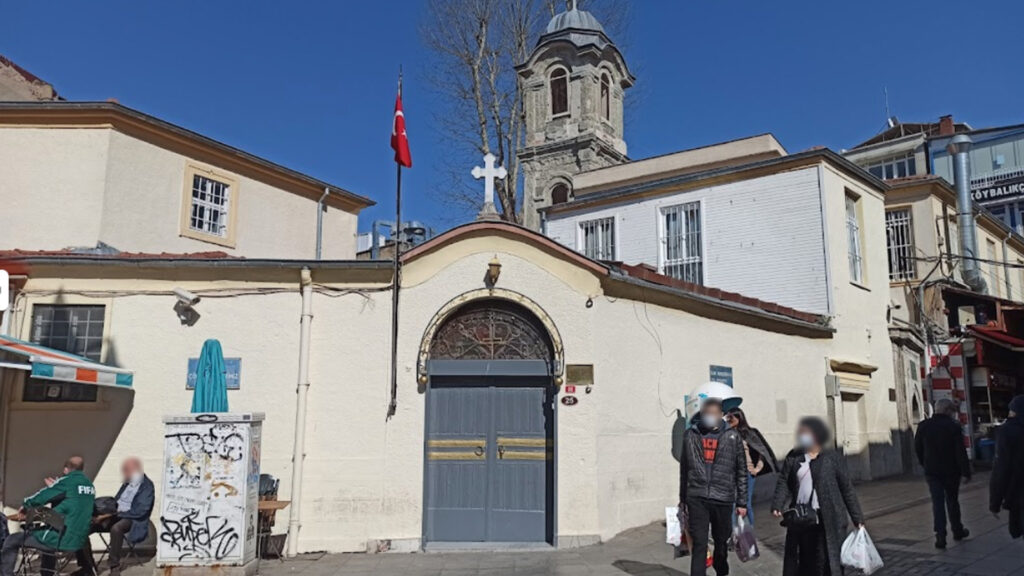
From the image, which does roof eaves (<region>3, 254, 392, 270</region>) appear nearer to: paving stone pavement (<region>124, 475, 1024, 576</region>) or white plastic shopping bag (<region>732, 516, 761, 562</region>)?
paving stone pavement (<region>124, 475, 1024, 576</region>)

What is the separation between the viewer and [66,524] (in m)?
8.41

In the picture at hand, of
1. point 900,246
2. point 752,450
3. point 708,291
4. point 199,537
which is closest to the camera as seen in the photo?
point 199,537

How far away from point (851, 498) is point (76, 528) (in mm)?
7604

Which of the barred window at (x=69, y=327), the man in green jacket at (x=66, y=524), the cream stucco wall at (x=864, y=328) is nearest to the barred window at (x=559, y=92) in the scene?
the cream stucco wall at (x=864, y=328)

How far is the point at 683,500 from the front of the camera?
7.60m

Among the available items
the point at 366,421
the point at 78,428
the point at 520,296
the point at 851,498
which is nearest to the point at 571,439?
the point at 520,296

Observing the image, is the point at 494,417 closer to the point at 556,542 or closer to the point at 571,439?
the point at 571,439

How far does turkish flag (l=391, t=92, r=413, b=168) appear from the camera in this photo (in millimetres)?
11078

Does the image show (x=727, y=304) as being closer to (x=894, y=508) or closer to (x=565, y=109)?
(x=894, y=508)

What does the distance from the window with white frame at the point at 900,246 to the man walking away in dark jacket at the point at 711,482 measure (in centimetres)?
1854

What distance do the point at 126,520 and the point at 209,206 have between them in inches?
365

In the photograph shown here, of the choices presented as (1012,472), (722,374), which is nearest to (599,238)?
(722,374)

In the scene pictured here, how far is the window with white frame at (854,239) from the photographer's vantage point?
18234 millimetres

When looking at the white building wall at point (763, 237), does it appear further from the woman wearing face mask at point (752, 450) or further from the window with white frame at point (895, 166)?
the window with white frame at point (895, 166)
